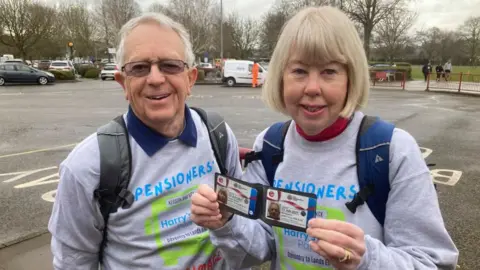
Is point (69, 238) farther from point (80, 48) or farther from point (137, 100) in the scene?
point (80, 48)

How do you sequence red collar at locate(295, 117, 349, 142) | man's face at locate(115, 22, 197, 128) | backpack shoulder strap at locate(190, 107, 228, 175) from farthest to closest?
backpack shoulder strap at locate(190, 107, 228, 175) < man's face at locate(115, 22, 197, 128) < red collar at locate(295, 117, 349, 142)

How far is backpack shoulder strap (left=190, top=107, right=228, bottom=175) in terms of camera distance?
1870 mm

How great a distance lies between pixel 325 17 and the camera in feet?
4.42

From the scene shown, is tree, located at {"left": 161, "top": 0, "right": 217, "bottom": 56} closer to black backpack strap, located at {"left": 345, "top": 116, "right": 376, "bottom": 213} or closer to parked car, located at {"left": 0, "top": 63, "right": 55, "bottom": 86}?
parked car, located at {"left": 0, "top": 63, "right": 55, "bottom": 86}

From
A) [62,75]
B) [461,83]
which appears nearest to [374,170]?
[461,83]

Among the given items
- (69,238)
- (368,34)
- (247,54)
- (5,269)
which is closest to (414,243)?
(69,238)

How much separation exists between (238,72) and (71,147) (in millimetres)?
19721

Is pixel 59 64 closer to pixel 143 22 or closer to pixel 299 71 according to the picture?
pixel 143 22

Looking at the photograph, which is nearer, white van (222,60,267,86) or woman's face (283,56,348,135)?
woman's face (283,56,348,135)

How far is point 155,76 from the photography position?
5.36 feet

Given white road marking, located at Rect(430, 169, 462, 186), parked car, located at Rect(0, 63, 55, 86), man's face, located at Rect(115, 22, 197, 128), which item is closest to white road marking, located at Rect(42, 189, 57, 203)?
man's face, located at Rect(115, 22, 197, 128)

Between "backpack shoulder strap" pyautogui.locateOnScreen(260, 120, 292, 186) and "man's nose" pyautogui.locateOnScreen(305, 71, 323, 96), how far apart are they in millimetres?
307

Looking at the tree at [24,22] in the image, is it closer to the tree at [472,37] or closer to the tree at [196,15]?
the tree at [196,15]

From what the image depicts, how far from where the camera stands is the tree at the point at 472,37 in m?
51.5
